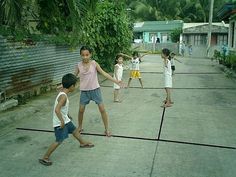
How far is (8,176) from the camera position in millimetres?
4133

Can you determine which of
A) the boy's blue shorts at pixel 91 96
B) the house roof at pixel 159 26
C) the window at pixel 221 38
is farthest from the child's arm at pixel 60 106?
the house roof at pixel 159 26

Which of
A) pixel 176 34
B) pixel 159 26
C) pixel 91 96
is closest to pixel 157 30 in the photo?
pixel 159 26

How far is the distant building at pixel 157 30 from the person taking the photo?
42.7 metres

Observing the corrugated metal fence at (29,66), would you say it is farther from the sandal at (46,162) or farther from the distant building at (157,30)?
the distant building at (157,30)

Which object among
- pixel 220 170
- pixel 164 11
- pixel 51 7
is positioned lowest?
pixel 220 170

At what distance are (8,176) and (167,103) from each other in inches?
186

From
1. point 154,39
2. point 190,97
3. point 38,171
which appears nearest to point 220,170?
point 38,171

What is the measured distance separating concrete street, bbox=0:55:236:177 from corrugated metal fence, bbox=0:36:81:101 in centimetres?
47

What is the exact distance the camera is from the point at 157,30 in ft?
144

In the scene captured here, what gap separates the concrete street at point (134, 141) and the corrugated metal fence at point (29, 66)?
0.47 metres

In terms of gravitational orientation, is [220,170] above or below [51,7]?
below

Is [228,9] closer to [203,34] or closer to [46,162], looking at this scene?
[46,162]

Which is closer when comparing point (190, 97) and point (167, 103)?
point (167, 103)

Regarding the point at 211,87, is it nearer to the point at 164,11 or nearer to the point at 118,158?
the point at 118,158
